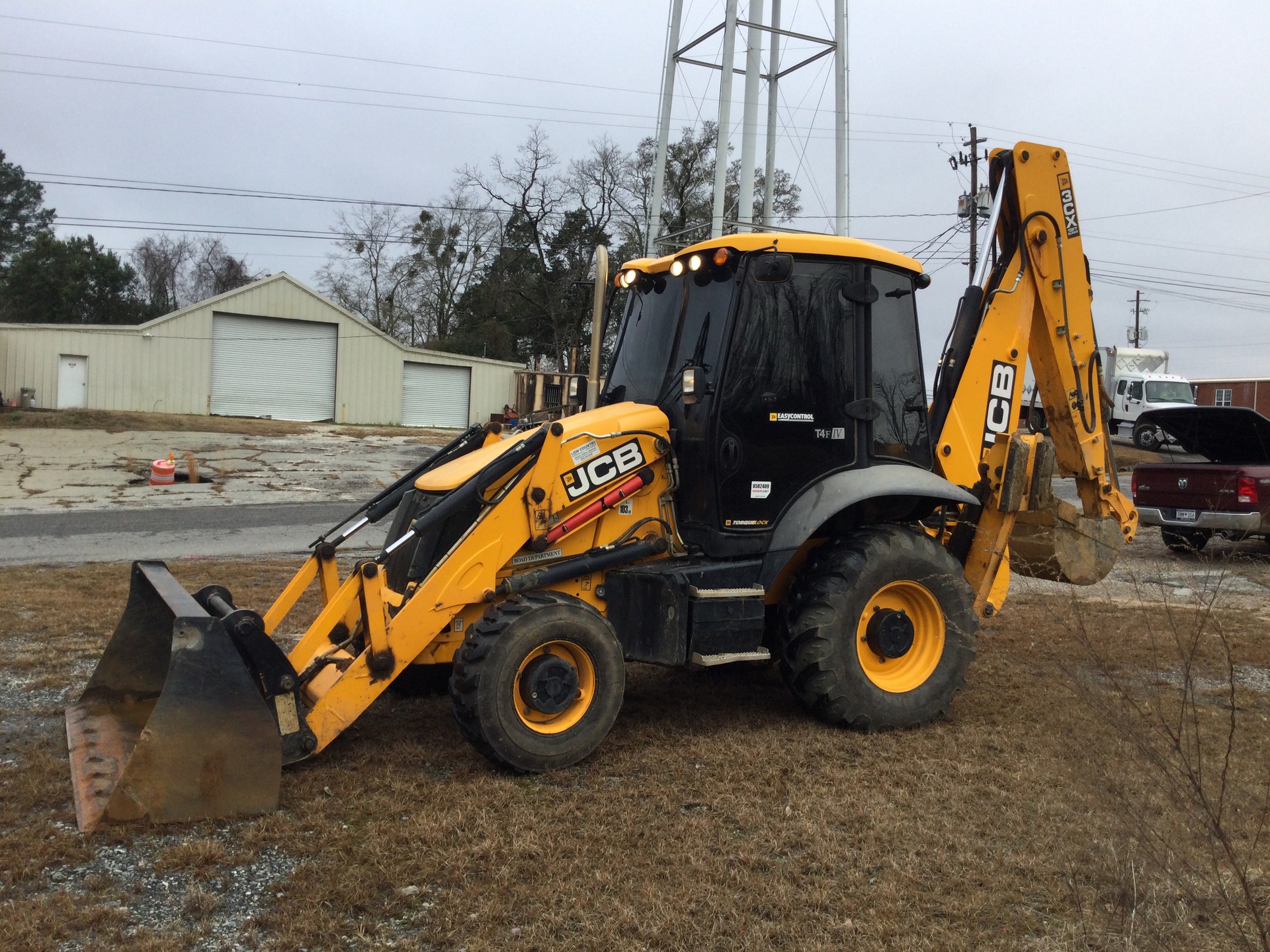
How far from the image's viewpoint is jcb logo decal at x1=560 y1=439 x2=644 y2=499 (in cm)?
530

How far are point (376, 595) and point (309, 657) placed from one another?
1.58 feet

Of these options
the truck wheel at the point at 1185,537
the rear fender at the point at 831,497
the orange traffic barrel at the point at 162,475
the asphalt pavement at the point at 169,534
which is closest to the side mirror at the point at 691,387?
the rear fender at the point at 831,497

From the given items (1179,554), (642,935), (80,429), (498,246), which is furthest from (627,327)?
(498,246)

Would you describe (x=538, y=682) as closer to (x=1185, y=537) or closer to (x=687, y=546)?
(x=687, y=546)

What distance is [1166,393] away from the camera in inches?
1273

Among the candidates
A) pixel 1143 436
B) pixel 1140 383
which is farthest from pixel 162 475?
pixel 1140 383

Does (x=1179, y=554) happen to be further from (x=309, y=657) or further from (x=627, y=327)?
(x=309, y=657)

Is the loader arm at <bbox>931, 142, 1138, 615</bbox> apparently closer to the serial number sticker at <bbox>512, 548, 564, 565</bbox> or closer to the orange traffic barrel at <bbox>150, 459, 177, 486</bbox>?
the serial number sticker at <bbox>512, 548, 564, 565</bbox>

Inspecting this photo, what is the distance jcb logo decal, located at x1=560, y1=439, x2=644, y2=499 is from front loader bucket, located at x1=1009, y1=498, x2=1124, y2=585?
9.03ft

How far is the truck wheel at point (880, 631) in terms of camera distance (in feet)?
18.0

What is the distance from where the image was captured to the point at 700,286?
575 cm

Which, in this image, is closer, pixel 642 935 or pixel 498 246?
pixel 642 935

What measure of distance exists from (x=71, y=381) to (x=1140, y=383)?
3326 centimetres

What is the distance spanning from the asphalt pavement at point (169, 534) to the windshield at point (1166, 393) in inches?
1015
